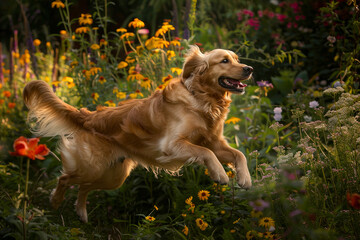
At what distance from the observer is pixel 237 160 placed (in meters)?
3.12

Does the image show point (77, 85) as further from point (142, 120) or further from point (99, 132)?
point (142, 120)

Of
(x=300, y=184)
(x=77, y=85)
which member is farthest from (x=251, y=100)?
(x=300, y=184)

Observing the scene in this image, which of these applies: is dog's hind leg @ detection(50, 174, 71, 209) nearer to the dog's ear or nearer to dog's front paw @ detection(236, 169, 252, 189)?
the dog's ear

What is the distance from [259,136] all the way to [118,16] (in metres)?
4.41

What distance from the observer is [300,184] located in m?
1.98

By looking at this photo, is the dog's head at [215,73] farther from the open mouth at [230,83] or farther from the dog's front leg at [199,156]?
the dog's front leg at [199,156]

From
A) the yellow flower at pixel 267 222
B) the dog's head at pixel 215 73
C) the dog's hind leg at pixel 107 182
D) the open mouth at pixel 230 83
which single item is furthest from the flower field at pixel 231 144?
the open mouth at pixel 230 83

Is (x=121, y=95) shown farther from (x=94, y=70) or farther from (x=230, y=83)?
(x=230, y=83)

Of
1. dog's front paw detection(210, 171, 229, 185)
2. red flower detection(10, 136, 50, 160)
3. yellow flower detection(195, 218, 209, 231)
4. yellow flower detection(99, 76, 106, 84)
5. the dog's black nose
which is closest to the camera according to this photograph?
red flower detection(10, 136, 50, 160)

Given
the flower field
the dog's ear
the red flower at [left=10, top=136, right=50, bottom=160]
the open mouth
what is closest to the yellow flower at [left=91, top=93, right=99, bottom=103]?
the flower field

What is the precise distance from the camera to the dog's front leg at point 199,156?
9.46ft

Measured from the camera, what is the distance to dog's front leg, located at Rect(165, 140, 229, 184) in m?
2.88

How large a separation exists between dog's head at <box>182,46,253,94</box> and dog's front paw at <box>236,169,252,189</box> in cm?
62

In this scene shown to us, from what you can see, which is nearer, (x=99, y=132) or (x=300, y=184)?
(x=300, y=184)
